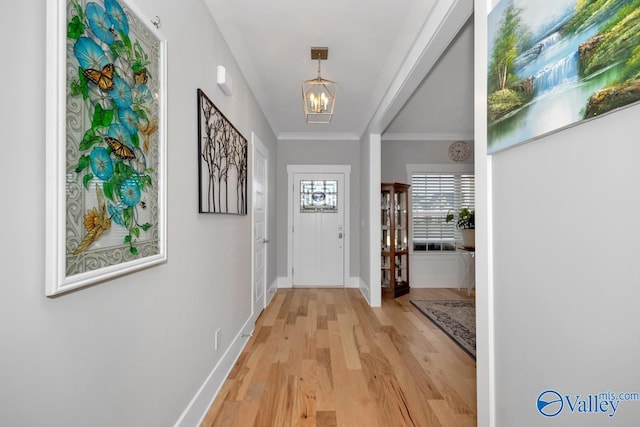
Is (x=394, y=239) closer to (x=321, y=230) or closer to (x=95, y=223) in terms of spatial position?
(x=321, y=230)

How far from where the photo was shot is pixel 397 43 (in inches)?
101

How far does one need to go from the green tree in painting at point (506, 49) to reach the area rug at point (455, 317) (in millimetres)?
2340

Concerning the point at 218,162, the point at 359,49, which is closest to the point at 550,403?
the point at 218,162

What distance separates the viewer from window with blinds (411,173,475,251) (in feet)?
18.0

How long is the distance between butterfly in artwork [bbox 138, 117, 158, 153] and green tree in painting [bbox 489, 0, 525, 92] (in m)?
1.38

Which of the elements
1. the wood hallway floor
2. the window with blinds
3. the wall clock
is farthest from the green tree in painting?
the wall clock

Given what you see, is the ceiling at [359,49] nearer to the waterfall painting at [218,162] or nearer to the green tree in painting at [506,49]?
the green tree in painting at [506,49]

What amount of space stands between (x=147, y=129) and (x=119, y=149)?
0.77ft

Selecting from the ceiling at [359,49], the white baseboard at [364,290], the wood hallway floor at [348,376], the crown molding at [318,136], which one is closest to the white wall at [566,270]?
the wood hallway floor at [348,376]

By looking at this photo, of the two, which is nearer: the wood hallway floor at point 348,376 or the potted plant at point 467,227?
the wood hallway floor at point 348,376

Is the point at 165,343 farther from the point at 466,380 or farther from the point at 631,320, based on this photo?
the point at 466,380

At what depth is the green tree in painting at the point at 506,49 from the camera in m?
1.09

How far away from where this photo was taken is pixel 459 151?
546cm

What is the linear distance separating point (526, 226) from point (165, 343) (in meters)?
1.60
